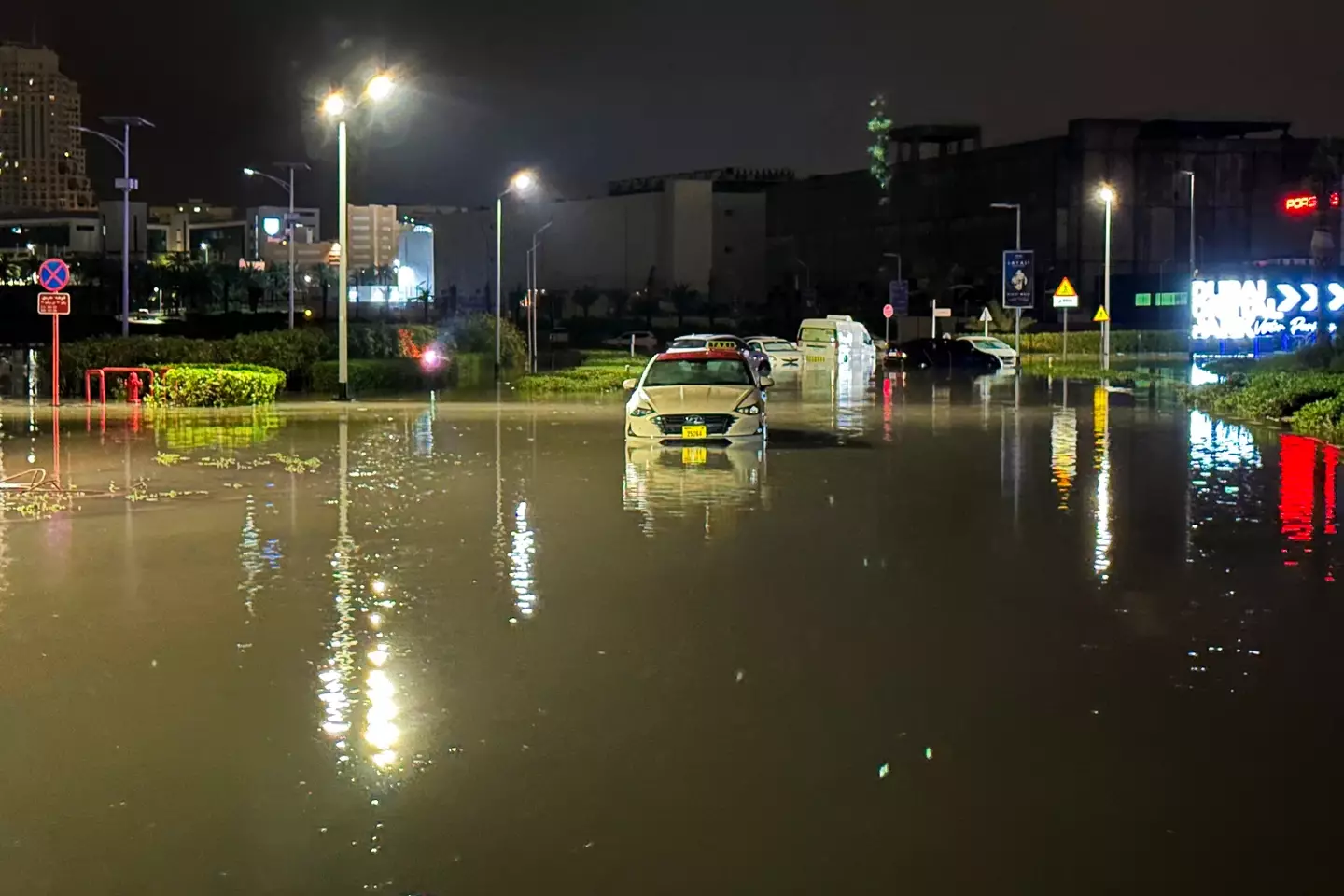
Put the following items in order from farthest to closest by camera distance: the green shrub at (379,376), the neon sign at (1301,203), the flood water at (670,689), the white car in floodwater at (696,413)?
1. the neon sign at (1301,203)
2. the green shrub at (379,376)
3. the white car in floodwater at (696,413)
4. the flood water at (670,689)

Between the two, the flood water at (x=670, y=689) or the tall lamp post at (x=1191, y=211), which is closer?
the flood water at (x=670, y=689)

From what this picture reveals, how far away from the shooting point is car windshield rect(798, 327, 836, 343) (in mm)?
66500

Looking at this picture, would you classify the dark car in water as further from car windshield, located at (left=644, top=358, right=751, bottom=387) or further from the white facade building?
the white facade building

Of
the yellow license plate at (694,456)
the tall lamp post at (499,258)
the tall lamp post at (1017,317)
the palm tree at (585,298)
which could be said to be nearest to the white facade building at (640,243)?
the palm tree at (585,298)

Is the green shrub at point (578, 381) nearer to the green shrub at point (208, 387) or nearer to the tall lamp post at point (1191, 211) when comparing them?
the green shrub at point (208, 387)

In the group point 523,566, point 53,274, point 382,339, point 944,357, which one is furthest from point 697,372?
point 944,357

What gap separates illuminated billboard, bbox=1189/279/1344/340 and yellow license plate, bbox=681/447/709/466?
28911mm

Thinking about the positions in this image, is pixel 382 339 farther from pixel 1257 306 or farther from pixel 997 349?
pixel 997 349

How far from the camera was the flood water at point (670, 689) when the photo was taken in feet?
19.6

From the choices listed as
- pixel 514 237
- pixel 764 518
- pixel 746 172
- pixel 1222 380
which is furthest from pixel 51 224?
pixel 764 518

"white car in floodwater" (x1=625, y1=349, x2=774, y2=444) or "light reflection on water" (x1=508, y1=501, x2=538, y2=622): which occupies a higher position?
"white car in floodwater" (x1=625, y1=349, x2=774, y2=444)

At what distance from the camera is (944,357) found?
66.3 metres

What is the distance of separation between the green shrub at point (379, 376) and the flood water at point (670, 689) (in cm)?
2144

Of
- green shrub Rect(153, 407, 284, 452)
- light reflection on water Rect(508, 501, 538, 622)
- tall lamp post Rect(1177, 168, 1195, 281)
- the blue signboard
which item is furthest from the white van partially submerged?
light reflection on water Rect(508, 501, 538, 622)
